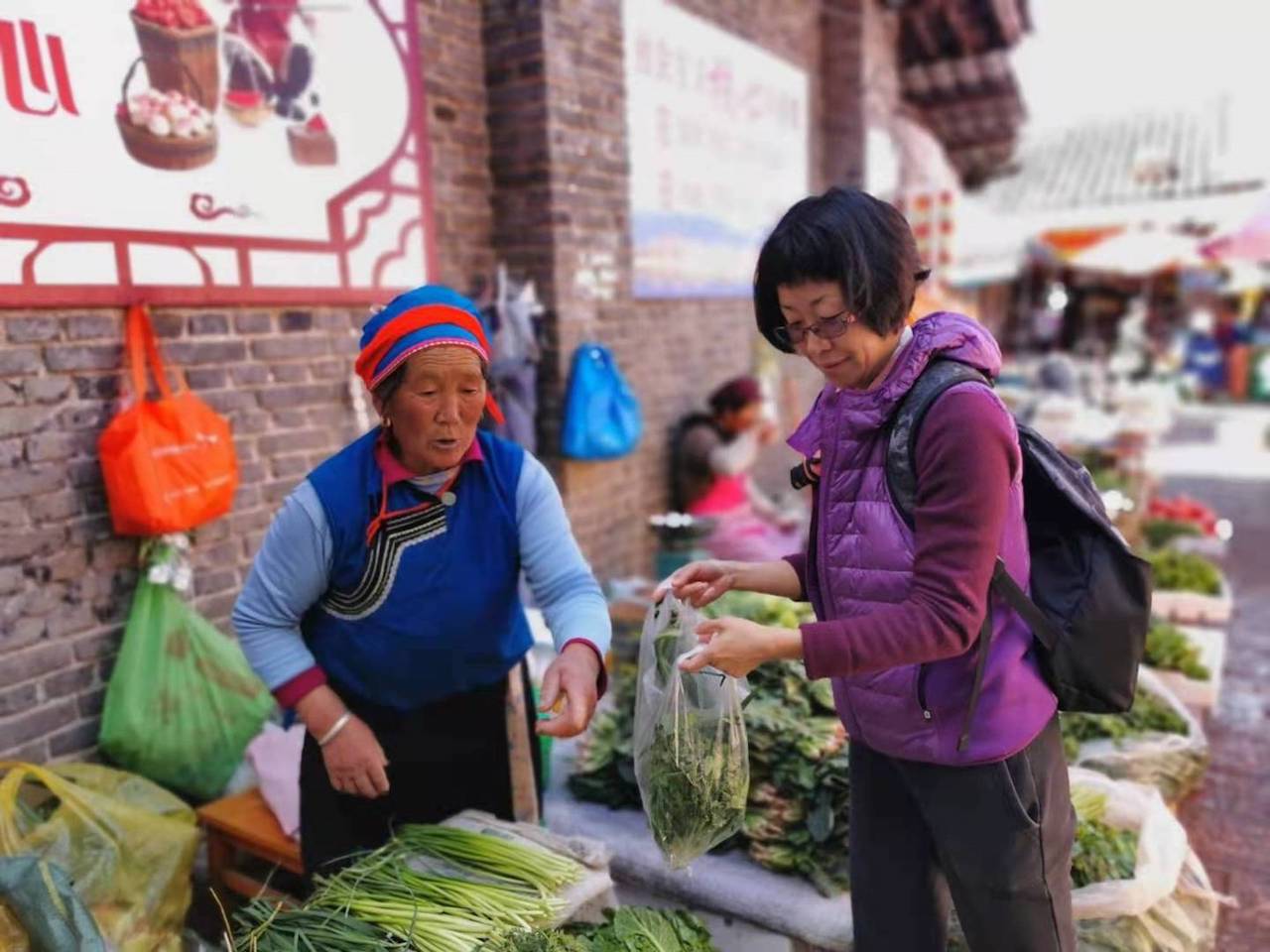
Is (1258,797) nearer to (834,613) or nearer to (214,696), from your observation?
(834,613)

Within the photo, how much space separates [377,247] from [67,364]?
1.38m

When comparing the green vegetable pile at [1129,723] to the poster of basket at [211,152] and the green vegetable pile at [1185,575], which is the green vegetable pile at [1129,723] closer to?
the green vegetable pile at [1185,575]

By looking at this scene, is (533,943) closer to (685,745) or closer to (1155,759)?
(685,745)

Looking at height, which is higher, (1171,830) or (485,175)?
(485,175)

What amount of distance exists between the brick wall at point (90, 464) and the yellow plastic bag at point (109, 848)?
1.20 feet

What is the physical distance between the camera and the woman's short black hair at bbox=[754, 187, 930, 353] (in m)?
1.53

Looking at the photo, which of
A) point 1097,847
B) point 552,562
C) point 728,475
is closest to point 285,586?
point 552,562

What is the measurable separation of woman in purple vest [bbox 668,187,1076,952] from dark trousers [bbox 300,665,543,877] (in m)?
0.82

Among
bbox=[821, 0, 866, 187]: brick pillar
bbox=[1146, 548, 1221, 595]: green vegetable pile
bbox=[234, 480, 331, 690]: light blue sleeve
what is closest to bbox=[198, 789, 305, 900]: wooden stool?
bbox=[234, 480, 331, 690]: light blue sleeve

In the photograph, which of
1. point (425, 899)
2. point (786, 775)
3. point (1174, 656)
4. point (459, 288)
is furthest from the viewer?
point (459, 288)

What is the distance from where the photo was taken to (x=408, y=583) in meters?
1.99

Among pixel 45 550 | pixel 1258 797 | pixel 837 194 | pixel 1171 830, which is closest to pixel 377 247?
pixel 45 550

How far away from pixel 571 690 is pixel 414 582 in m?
0.40

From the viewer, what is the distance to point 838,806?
2559mm
